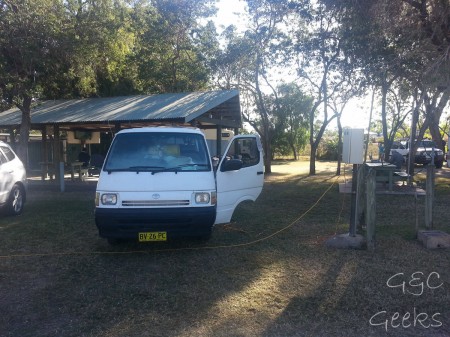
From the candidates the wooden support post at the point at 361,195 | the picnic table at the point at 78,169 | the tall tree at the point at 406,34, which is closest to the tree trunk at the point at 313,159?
the tall tree at the point at 406,34

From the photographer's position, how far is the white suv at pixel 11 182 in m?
9.92

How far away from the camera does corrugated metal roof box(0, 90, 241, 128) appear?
49.7 feet

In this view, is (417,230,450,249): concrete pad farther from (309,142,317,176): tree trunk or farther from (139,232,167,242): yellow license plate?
(309,142,317,176): tree trunk

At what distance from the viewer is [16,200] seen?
416 inches

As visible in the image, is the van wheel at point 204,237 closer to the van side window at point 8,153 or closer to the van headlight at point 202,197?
the van headlight at point 202,197

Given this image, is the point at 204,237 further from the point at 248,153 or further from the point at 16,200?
the point at 16,200

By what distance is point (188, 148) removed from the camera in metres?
7.67

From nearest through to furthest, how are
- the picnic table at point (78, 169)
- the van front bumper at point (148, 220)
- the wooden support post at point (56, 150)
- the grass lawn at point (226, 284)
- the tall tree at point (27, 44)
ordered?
1. the grass lawn at point (226, 284)
2. the van front bumper at point (148, 220)
3. the tall tree at point (27, 44)
4. the wooden support post at point (56, 150)
5. the picnic table at point (78, 169)

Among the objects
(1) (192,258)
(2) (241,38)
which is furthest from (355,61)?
(1) (192,258)

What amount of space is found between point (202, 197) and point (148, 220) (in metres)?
0.86

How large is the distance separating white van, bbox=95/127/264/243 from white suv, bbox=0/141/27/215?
12.4 feet

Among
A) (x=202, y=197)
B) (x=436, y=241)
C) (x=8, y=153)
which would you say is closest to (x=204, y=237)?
(x=202, y=197)

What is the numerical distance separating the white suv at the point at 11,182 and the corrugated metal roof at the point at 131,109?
16.3 ft

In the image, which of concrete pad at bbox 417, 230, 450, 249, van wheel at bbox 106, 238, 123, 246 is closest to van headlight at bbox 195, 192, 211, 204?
van wheel at bbox 106, 238, 123, 246
